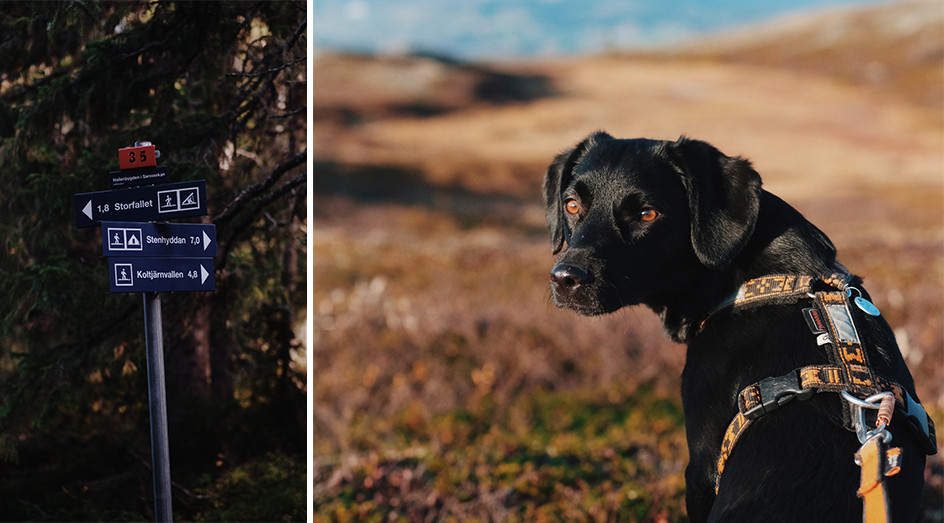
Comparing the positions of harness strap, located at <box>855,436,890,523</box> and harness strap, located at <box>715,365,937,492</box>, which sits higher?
harness strap, located at <box>715,365,937,492</box>

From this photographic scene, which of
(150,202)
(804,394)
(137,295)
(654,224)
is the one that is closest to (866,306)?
(804,394)

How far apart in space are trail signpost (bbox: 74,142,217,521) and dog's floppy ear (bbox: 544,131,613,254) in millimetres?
1814

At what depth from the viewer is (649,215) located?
2578 millimetres

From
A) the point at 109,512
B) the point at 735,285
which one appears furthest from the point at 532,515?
the point at 109,512

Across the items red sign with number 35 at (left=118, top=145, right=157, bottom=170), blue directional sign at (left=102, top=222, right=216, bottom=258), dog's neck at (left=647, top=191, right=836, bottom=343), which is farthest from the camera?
red sign with number 35 at (left=118, top=145, right=157, bottom=170)

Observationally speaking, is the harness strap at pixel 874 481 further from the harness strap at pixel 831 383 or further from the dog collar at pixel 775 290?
the dog collar at pixel 775 290

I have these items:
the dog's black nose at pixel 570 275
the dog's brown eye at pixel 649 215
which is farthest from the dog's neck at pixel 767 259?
the dog's black nose at pixel 570 275

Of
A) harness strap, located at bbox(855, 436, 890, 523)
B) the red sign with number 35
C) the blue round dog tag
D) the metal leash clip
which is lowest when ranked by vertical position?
harness strap, located at bbox(855, 436, 890, 523)

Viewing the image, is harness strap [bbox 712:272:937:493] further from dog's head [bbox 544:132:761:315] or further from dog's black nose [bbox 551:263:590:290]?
dog's black nose [bbox 551:263:590:290]

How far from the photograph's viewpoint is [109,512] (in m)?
6.32

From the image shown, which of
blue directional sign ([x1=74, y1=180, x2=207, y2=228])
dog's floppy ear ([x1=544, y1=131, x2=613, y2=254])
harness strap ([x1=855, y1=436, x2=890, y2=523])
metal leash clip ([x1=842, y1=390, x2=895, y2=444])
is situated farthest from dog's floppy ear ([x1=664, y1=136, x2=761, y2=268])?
blue directional sign ([x1=74, y1=180, x2=207, y2=228])

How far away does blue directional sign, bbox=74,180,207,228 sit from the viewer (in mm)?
3783

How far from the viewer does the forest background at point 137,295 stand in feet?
18.4

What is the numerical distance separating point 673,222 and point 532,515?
2.30 meters
